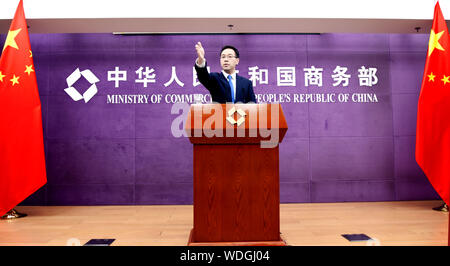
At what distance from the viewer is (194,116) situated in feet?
6.44

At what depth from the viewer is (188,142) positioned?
407 cm

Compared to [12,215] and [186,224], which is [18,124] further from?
[186,224]

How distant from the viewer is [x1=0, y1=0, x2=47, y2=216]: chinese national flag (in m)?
3.00

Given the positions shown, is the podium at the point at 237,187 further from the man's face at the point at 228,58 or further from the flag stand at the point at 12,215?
the flag stand at the point at 12,215

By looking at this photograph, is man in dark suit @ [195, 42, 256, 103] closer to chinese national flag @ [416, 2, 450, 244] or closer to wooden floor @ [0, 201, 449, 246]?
wooden floor @ [0, 201, 449, 246]

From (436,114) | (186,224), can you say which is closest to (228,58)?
(186,224)

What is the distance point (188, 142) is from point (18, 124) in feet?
6.04

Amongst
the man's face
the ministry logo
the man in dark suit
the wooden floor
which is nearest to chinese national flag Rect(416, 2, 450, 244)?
the wooden floor

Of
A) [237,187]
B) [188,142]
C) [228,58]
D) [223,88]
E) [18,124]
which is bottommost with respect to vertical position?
[237,187]

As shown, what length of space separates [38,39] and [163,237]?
125 inches

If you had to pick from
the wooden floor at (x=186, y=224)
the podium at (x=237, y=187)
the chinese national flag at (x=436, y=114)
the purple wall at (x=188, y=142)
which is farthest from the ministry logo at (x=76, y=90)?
the chinese national flag at (x=436, y=114)

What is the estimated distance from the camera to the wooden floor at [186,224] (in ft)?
8.16

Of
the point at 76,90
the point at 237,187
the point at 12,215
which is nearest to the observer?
the point at 237,187

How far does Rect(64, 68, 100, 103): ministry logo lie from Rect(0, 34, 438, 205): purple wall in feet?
0.21
